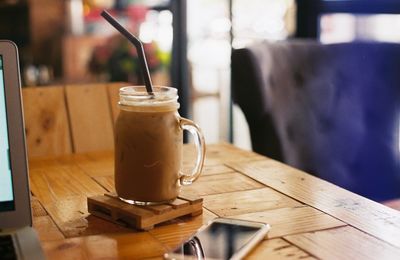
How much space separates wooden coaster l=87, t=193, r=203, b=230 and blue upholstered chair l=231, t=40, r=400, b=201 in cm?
82

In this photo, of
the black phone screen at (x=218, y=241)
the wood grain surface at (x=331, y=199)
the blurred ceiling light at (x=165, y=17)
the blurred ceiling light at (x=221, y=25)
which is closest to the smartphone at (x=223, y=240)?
the black phone screen at (x=218, y=241)

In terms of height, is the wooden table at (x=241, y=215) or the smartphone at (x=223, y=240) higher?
the smartphone at (x=223, y=240)

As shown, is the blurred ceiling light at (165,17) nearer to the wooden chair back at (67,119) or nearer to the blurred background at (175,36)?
the blurred background at (175,36)

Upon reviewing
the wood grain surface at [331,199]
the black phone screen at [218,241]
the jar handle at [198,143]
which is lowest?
the wood grain surface at [331,199]

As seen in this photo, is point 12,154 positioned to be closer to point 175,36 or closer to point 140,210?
point 140,210

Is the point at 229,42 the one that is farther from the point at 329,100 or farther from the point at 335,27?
the point at 329,100

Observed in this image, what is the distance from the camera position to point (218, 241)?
806 millimetres

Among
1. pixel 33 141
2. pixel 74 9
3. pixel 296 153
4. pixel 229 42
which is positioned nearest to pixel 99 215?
pixel 33 141

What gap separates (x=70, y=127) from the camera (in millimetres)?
1602

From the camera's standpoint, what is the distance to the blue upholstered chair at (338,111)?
5.87 feet

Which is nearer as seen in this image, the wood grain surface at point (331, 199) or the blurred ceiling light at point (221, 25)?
the wood grain surface at point (331, 199)

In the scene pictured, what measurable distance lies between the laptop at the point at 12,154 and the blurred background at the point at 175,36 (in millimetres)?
1819

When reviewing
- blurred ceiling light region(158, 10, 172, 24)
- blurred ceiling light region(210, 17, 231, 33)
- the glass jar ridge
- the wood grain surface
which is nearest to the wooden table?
the wood grain surface

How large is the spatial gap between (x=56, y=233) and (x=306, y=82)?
1151mm
